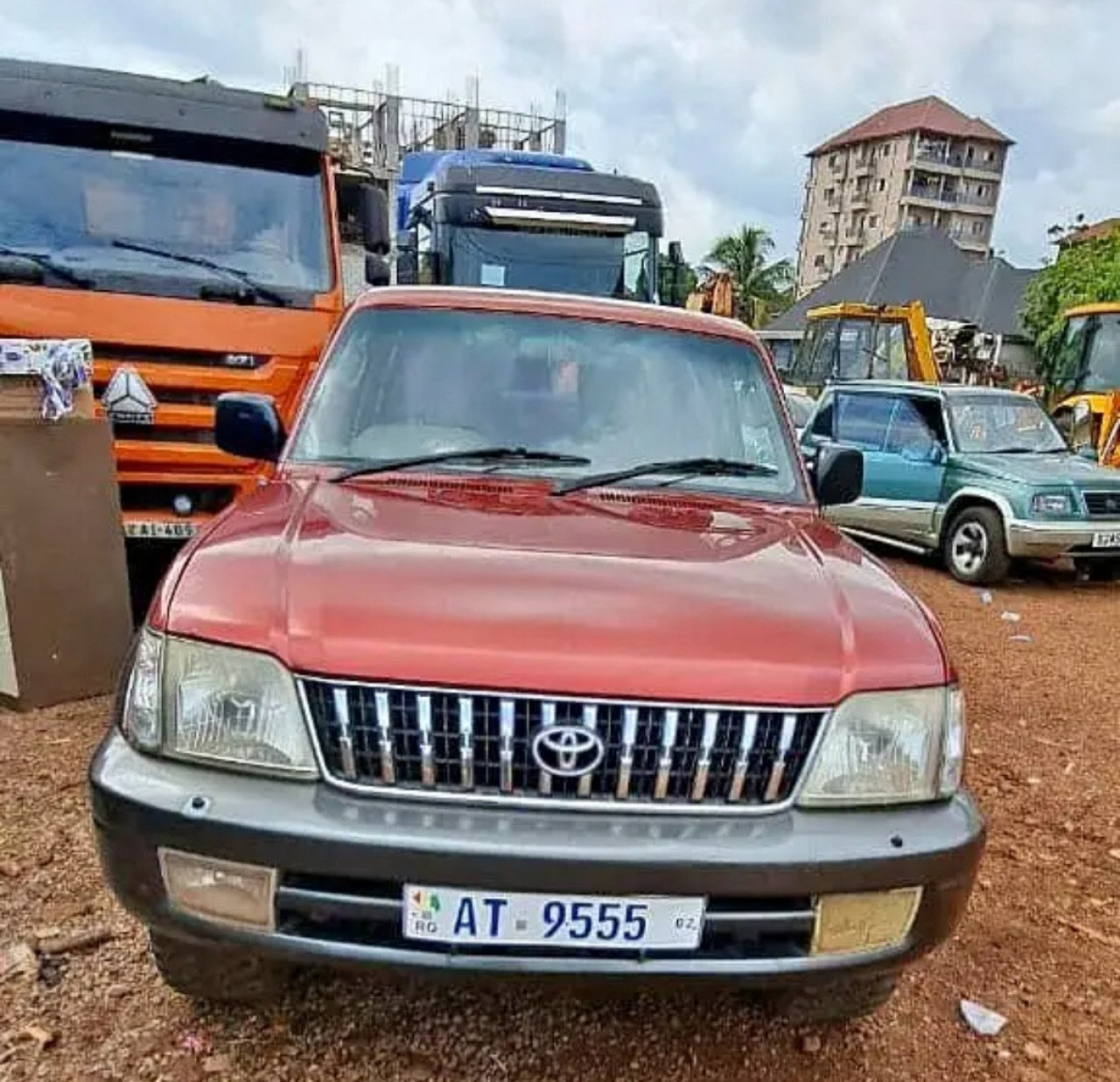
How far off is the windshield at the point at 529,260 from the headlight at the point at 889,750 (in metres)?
8.09

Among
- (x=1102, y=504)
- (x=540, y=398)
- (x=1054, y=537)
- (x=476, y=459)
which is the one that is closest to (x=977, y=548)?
(x=1054, y=537)

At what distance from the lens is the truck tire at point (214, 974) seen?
223 cm

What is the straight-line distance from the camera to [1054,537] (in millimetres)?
8078

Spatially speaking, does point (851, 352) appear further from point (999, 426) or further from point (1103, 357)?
point (999, 426)

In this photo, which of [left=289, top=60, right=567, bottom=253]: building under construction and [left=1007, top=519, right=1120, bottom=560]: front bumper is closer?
[left=1007, top=519, right=1120, bottom=560]: front bumper

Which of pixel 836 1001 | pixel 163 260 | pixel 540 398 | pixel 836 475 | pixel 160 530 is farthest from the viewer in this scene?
pixel 163 260

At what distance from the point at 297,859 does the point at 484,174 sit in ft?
29.6

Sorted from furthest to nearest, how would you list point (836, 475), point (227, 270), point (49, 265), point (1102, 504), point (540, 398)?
point (1102, 504), point (227, 270), point (49, 265), point (836, 475), point (540, 398)

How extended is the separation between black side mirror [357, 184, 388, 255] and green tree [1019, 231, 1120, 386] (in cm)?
1780

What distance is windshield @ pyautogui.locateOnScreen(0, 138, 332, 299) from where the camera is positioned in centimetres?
511

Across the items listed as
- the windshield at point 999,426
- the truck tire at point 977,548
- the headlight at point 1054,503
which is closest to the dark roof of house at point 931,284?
the windshield at point 999,426

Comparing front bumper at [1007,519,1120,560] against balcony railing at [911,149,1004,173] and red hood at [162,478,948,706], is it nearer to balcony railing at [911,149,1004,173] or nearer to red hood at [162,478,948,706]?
red hood at [162,478,948,706]

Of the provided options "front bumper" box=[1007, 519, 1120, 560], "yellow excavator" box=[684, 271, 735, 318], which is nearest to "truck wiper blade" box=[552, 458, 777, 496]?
"front bumper" box=[1007, 519, 1120, 560]

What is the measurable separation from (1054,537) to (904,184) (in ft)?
246
